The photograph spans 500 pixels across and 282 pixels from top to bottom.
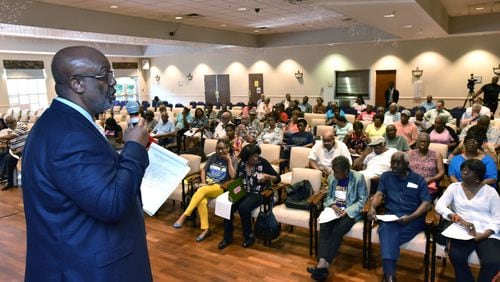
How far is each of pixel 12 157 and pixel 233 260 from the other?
5.15 meters

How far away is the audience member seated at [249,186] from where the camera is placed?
4117 mm

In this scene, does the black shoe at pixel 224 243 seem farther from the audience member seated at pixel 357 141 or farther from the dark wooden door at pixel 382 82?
the dark wooden door at pixel 382 82

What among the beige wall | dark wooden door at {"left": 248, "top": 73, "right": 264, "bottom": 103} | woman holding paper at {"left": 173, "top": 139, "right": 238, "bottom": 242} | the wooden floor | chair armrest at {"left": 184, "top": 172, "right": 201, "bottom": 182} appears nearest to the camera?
the wooden floor

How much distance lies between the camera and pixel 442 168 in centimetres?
425

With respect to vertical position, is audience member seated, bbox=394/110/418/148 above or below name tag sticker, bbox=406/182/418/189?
above

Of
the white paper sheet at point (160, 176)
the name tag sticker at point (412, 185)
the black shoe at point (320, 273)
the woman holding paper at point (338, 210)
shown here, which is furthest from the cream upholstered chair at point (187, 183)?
the white paper sheet at point (160, 176)

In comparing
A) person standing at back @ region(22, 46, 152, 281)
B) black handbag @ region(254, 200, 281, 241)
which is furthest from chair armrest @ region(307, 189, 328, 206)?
person standing at back @ region(22, 46, 152, 281)

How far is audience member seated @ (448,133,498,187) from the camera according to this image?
3.88m

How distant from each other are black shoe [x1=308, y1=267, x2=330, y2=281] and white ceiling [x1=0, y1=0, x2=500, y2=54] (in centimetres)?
389

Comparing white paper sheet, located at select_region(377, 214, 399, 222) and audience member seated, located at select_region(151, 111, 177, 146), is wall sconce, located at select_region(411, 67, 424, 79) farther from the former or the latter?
white paper sheet, located at select_region(377, 214, 399, 222)

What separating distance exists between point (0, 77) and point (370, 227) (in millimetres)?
14388

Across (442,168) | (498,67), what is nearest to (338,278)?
(442,168)

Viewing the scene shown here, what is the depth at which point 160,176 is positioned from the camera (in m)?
1.76

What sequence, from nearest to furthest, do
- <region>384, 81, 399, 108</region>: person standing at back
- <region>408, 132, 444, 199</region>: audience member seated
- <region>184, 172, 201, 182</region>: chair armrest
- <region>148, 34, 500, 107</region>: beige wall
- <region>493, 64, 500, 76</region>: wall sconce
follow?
1. <region>408, 132, 444, 199</region>: audience member seated
2. <region>184, 172, 201, 182</region>: chair armrest
3. <region>493, 64, 500, 76</region>: wall sconce
4. <region>148, 34, 500, 107</region>: beige wall
5. <region>384, 81, 399, 108</region>: person standing at back
